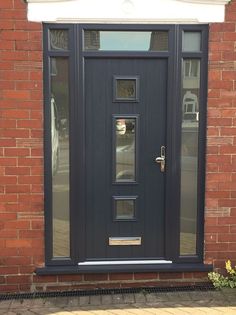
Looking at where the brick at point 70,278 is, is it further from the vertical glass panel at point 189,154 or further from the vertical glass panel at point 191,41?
the vertical glass panel at point 191,41

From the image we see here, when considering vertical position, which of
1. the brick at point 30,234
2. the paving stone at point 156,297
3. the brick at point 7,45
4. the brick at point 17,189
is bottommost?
the paving stone at point 156,297

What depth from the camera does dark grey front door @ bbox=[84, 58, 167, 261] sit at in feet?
13.9

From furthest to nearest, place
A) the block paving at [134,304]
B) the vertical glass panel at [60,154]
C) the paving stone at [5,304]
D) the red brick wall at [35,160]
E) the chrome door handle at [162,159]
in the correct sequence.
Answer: the chrome door handle at [162,159], the vertical glass panel at [60,154], the red brick wall at [35,160], the paving stone at [5,304], the block paving at [134,304]

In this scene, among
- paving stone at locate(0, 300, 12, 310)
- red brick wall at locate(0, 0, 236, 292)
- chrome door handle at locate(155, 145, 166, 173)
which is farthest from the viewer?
chrome door handle at locate(155, 145, 166, 173)

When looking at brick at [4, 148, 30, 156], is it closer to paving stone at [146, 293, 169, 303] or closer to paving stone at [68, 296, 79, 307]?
paving stone at [68, 296, 79, 307]

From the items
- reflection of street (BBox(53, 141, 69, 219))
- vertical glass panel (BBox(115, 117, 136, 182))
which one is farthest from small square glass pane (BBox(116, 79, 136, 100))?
reflection of street (BBox(53, 141, 69, 219))

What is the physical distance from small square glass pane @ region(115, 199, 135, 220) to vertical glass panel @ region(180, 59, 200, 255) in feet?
1.71

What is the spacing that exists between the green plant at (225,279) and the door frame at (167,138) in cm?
20

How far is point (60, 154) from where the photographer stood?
14.0ft

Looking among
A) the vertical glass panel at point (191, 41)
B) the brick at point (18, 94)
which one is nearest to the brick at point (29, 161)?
the brick at point (18, 94)

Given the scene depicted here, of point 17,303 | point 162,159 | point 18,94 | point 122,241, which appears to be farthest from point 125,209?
point 18,94

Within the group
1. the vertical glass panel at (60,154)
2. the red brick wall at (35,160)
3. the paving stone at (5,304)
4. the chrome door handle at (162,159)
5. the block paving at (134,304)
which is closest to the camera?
the block paving at (134,304)

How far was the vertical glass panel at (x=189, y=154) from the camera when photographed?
14.0 feet

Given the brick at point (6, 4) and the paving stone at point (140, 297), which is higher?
the brick at point (6, 4)
